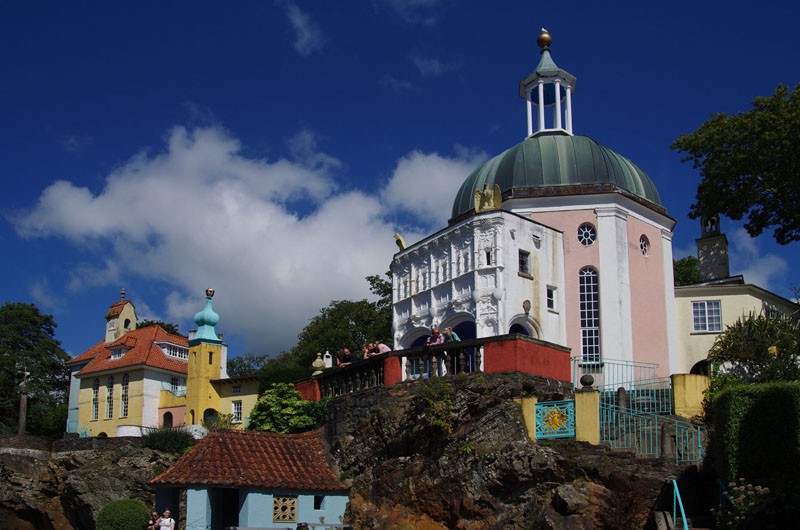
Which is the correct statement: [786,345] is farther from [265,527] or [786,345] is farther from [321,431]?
[265,527]

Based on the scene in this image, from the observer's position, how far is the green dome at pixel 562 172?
111 ft

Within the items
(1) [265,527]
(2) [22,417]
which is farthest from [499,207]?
(2) [22,417]

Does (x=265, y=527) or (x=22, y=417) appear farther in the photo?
(x=22, y=417)

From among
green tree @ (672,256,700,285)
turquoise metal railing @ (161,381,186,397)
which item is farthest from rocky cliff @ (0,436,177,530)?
green tree @ (672,256,700,285)

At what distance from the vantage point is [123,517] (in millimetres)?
28078

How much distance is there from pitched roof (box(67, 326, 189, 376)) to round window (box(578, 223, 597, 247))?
74.4 feet

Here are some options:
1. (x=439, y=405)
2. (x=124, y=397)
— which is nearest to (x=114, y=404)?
(x=124, y=397)

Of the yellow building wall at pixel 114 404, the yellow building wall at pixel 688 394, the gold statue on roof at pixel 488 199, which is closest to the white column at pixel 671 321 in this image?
the gold statue on roof at pixel 488 199

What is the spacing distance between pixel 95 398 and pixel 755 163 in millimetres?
33089

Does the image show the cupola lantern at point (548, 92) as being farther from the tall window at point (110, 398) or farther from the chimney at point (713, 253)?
the tall window at point (110, 398)

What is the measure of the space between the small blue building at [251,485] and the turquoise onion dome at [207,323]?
18.1 m

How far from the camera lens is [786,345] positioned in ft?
88.7

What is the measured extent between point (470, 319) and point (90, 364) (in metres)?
25.6

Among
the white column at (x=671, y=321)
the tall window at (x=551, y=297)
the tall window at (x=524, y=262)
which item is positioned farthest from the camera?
the white column at (x=671, y=321)
